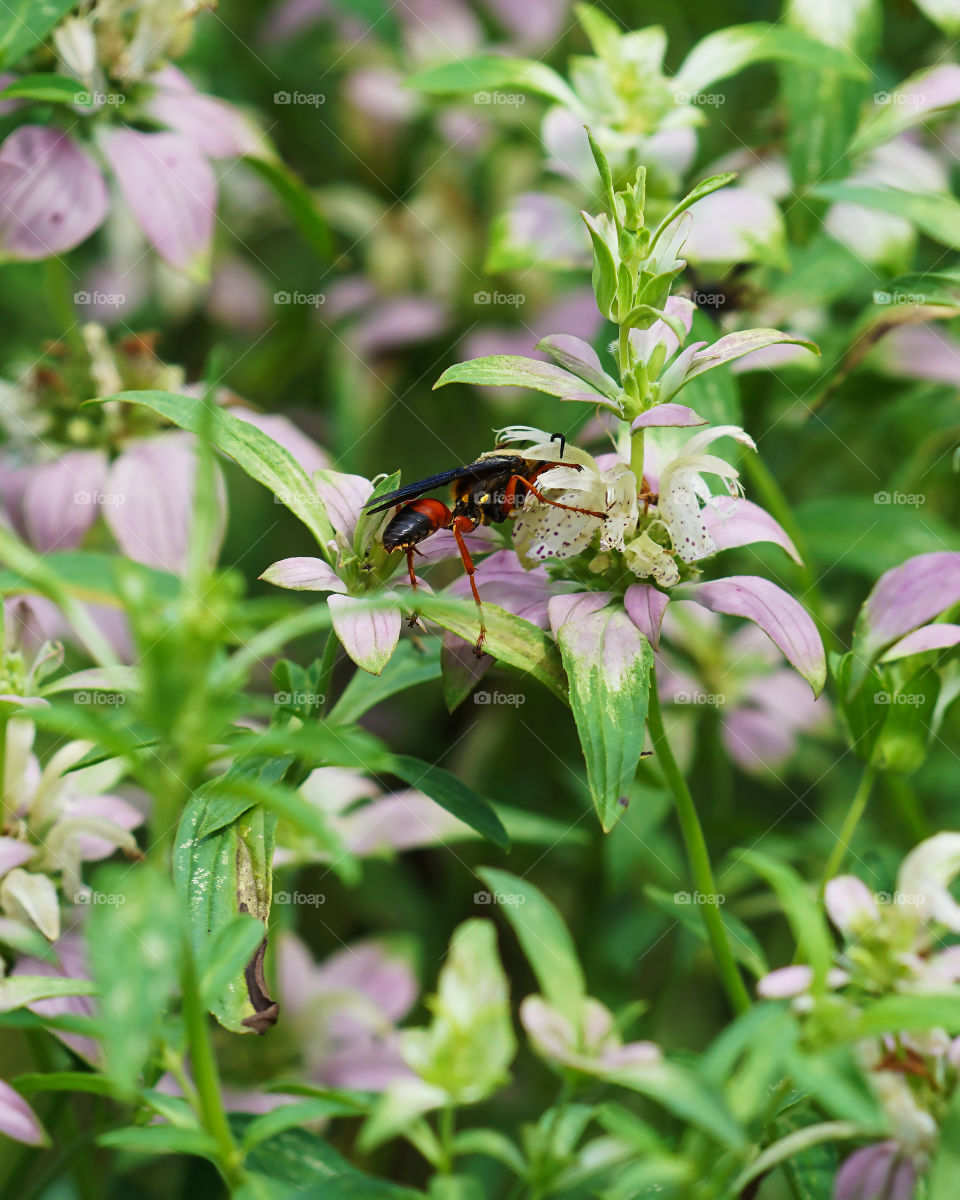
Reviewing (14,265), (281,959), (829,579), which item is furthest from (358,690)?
(14,265)

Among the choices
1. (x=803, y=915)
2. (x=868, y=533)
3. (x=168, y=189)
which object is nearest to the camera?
(x=803, y=915)

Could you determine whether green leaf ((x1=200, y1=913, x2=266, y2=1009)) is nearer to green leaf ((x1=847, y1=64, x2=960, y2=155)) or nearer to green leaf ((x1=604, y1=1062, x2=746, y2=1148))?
green leaf ((x1=604, y1=1062, x2=746, y2=1148))

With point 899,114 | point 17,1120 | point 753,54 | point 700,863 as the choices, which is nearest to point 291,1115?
point 17,1120

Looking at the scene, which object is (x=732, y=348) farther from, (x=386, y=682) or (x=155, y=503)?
(x=155, y=503)

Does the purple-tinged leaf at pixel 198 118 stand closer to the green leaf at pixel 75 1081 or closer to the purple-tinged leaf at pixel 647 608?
the purple-tinged leaf at pixel 647 608

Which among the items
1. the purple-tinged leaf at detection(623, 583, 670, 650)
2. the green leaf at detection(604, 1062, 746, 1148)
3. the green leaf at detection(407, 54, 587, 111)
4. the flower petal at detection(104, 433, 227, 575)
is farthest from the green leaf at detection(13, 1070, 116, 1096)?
the green leaf at detection(407, 54, 587, 111)

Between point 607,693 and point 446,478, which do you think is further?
point 446,478

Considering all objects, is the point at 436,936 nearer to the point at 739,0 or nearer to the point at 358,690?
the point at 358,690
